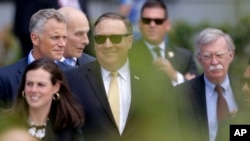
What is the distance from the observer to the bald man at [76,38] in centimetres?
363

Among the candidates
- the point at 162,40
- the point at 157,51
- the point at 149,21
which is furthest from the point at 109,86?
the point at 149,21

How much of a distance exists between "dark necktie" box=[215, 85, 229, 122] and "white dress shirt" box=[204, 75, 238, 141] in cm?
1

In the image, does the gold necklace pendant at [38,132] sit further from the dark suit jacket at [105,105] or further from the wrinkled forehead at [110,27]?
the wrinkled forehead at [110,27]

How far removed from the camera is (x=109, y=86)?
3.04 m

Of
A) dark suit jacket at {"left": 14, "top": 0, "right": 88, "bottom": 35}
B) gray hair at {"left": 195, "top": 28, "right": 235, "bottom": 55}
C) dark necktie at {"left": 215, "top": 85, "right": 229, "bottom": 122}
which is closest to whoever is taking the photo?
dark necktie at {"left": 215, "top": 85, "right": 229, "bottom": 122}

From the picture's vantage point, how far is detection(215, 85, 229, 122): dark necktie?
127 inches

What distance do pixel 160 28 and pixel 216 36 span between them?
2.76 feet

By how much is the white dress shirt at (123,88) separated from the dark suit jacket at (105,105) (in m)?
0.02

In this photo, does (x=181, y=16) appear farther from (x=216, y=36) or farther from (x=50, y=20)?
(x=50, y=20)

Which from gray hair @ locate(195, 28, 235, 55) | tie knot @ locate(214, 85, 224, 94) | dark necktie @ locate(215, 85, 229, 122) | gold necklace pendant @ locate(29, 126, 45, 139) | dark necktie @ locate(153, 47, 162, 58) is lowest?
dark necktie @ locate(215, 85, 229, 122)

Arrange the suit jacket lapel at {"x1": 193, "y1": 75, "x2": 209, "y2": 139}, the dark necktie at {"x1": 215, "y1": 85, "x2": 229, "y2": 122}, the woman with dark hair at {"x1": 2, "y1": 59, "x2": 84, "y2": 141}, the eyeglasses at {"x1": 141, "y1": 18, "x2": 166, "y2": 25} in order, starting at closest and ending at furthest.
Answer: the woman with dark hair at {"x1": 2, "y1": 59, "x2": 84, "y2": 141}, the suit jacket lapel at {"x1": 193, "y1": 75, "x2": 209, "y2": 139}, the dark necktie at {"x1": 215, "y1": 85, "x2": 229, "y2": 122}, the eyeglasses at {"x1": 141, "y1": 18, "x2": 166, "y2": 25}

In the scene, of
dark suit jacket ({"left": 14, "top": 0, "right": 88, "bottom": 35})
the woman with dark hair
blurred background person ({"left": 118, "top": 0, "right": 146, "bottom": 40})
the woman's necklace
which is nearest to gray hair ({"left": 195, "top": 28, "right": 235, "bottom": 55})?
blurred background person ({"left": 118, "top": 0, "right": 146, "bottom": 40})

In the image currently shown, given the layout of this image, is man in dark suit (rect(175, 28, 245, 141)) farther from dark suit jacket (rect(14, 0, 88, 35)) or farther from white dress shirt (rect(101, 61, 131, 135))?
dark suit jacket (rect(14, 0, 88, 35))

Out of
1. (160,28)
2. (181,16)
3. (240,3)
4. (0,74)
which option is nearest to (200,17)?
(181,16)
